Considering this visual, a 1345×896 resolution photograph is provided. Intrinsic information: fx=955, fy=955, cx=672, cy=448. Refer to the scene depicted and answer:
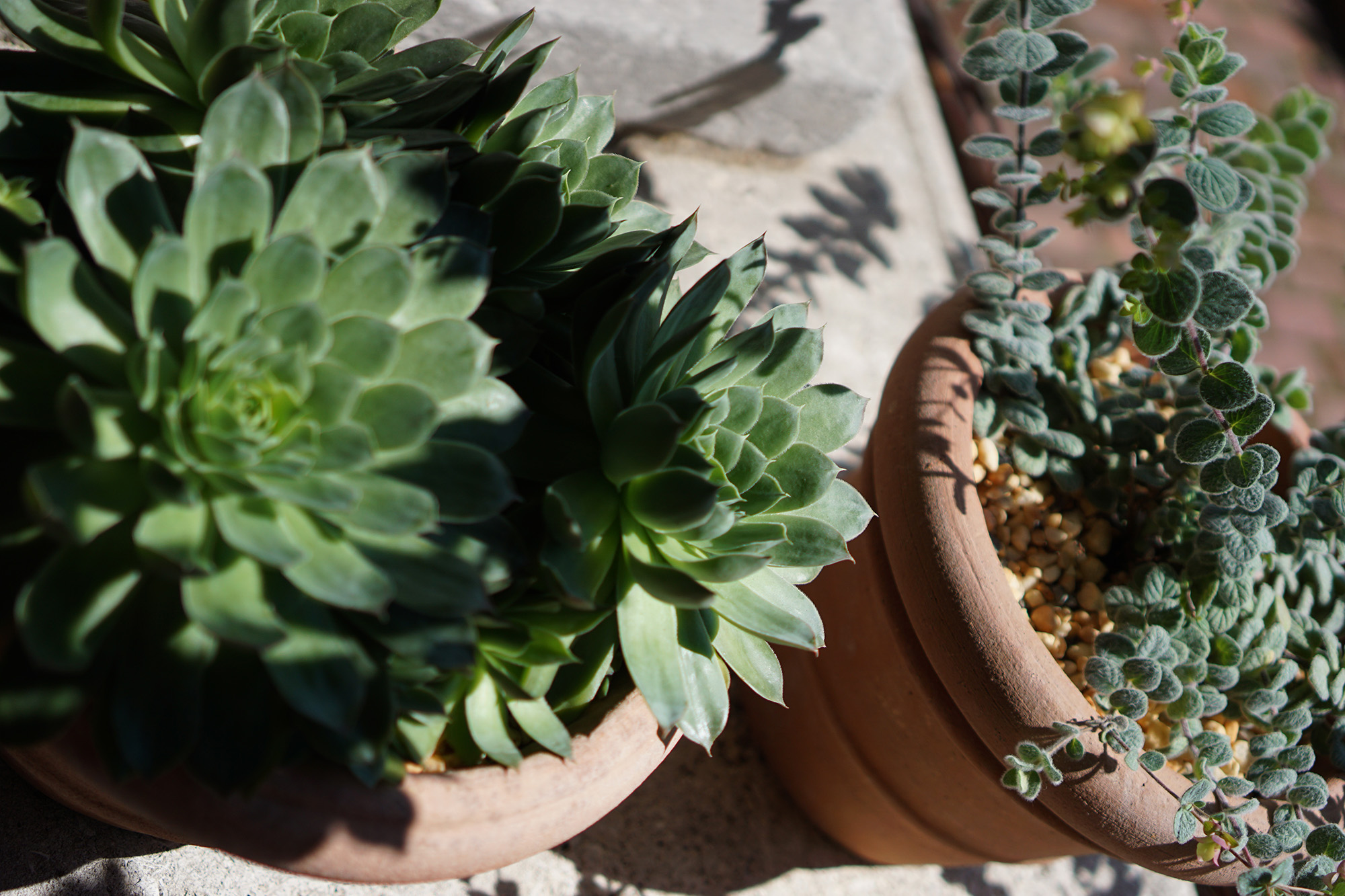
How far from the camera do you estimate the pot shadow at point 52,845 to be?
1.16m

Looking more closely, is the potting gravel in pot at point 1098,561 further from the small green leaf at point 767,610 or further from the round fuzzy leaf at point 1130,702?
the small green leaf at point 767,610

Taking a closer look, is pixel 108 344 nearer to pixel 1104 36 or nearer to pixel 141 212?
pixel 141 212

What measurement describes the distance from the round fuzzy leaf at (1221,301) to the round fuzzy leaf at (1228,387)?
0.05 m

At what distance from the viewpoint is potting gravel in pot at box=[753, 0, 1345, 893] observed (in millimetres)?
1199

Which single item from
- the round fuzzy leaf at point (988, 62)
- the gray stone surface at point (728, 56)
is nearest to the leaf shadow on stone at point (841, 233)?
the gray stone surface at point (728, 56)

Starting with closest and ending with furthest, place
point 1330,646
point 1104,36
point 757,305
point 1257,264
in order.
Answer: point 1330,646 < point 1257,264 < point 757,305 < point 1104,36

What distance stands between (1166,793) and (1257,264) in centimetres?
89

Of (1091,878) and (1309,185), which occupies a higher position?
(1309,185)

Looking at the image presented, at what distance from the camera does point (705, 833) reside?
1653 millimetres

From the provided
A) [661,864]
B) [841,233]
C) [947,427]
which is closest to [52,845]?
[661,864]

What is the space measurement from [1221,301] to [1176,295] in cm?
15

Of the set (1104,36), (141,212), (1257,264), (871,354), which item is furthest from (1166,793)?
(1104,36)

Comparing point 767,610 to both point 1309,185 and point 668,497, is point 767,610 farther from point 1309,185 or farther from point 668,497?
point 1309,185

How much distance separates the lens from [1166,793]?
1213 millimetres
